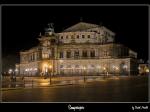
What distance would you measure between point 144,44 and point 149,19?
328mm

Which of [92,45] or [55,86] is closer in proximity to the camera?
[55,86]

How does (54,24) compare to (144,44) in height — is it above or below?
above

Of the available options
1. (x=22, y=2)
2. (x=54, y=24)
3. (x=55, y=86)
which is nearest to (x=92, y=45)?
(x=55, y=86)

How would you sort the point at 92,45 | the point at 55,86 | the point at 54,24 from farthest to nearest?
the point at 92,45
the point at 55,86
the point at 54,24

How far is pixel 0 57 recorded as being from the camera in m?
4.37
